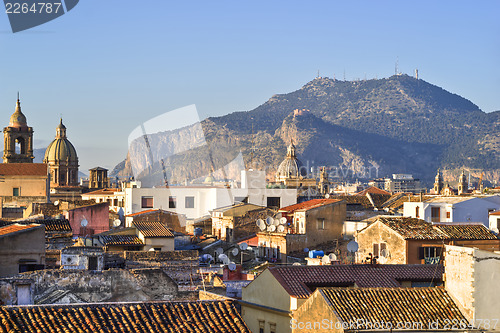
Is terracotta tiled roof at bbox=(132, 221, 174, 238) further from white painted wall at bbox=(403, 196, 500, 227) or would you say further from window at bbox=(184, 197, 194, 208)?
window at bbox=(184, 197, 194, 208)

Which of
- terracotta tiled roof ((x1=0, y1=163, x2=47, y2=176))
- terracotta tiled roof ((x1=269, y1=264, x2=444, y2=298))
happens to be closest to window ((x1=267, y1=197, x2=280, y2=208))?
terracotta tiled roof ((x1=0, y1=163, x2=47, y2=176))

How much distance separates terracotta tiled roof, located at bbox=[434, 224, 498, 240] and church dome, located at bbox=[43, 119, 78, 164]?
9197cm

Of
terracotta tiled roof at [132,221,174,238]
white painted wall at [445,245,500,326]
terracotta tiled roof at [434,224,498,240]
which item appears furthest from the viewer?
terracotta tiled roof at [132,221,174,238]

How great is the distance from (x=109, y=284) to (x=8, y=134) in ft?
209

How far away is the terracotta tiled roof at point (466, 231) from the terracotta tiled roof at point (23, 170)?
43.0m

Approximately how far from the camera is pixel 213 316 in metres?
18.3

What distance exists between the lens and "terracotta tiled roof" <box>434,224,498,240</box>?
3192cm

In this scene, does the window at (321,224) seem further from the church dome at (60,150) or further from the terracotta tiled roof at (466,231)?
the church dome at (60,150)

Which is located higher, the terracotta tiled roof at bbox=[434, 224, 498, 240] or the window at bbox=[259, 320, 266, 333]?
the terracotta tiled roof at bbox=[434, 224, 498, 240]

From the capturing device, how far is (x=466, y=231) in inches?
1280

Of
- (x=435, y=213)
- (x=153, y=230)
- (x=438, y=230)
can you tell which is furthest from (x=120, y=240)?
(x=435, y=213)

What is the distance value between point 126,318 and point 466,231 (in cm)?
1780

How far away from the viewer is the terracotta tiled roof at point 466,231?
105 ft

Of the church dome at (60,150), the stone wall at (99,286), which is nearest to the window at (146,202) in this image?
the stone wall at (99,286)
